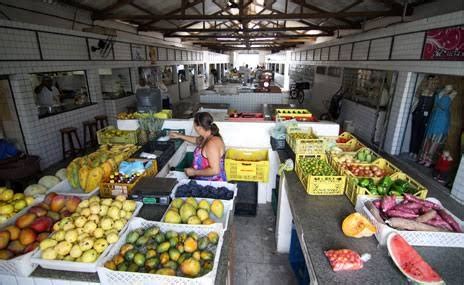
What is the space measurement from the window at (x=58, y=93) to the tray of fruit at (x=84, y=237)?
470 cm

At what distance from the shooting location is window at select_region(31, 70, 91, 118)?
5828mm

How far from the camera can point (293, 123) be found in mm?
3797

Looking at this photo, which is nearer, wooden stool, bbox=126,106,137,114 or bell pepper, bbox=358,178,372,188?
bell pepper, bbox=358,178,372,188

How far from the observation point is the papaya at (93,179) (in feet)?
7.78

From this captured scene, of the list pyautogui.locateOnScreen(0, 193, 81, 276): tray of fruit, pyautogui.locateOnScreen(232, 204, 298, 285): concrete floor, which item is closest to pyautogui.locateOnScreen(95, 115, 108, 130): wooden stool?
pyautogui.locateOnScreen(232, 204, 298, 285): concrete floor

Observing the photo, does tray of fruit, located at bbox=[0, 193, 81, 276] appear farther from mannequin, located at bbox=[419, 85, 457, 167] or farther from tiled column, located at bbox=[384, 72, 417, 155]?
tiled column, located at bbox=[384, 72, 417, 155]

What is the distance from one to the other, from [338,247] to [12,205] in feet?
8.06

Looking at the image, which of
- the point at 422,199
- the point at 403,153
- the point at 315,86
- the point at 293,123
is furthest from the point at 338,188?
the point at 315,86

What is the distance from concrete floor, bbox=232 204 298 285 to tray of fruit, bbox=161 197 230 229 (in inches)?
45.8

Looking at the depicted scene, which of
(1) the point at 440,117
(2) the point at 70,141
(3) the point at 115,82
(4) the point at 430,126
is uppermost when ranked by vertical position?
(3) the point at 115,82

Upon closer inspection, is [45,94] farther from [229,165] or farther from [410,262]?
[410,262]

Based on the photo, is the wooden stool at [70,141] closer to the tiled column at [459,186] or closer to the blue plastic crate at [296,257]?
the blue plastic crate at [296,257]

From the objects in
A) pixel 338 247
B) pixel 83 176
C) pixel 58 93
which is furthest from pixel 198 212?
pixel 58 93

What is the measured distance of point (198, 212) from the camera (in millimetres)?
1924
